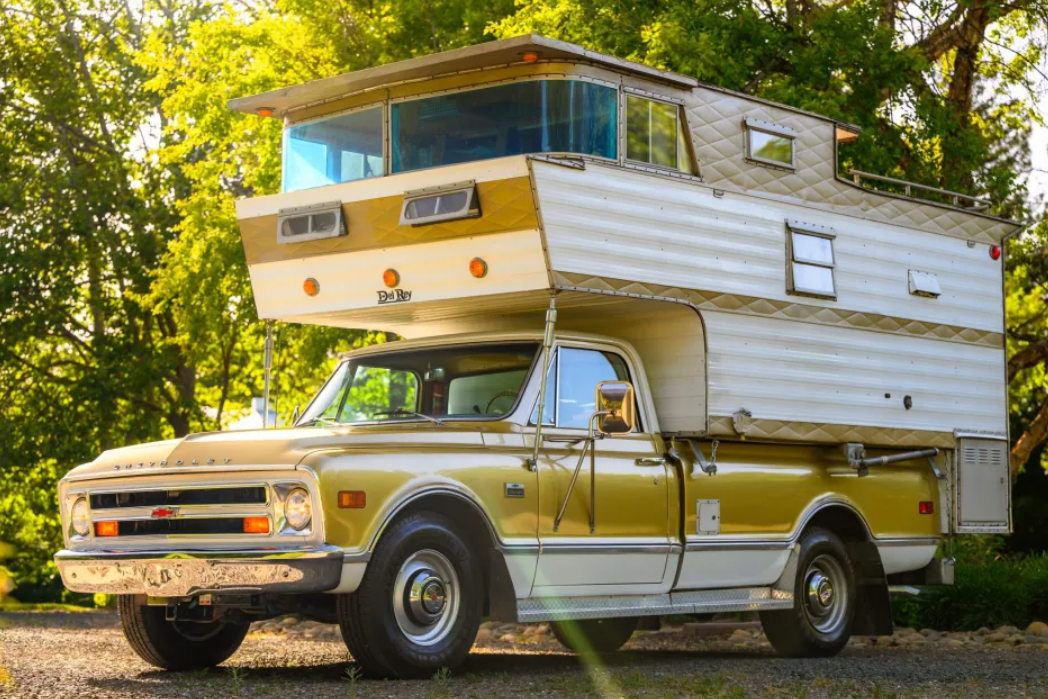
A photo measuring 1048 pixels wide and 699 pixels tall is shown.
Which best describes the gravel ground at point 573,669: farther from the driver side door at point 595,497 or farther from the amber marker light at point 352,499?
the amber marker light at point 352,499

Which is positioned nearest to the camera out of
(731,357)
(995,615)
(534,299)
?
(534,299)

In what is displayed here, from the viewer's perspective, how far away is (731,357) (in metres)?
10.6

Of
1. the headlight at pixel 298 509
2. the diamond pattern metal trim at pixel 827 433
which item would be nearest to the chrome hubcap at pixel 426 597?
the headlight at pixel 298 509

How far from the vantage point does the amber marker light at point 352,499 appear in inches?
318

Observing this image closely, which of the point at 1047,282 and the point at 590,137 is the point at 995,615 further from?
the point at 1047,282

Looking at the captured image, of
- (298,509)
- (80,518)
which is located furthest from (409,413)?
(80,518)

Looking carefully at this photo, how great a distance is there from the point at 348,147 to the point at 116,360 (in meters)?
18.2

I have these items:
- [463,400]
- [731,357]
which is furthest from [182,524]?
[731,357]

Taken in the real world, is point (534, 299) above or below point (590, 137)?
below

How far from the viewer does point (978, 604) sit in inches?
586

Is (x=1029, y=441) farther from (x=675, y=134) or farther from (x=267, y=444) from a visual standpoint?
(x=267, y=444)

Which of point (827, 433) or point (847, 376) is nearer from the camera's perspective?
point (827, 433)

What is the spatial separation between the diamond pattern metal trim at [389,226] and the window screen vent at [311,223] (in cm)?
5

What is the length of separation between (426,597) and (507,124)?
3.16 meters
